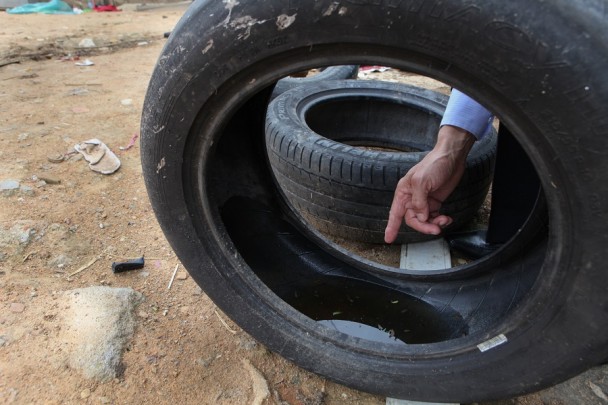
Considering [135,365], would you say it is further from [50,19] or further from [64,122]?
[50,19]

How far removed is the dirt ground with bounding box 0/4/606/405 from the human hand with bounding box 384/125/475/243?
0.61m

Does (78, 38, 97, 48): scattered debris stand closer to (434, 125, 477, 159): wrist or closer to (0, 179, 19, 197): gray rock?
(0, 179, 19, 197): gray rock

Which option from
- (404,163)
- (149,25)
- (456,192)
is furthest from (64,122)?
(149,25)

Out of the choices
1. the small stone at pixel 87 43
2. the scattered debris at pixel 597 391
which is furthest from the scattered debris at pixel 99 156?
the small stone at pixel 87 43

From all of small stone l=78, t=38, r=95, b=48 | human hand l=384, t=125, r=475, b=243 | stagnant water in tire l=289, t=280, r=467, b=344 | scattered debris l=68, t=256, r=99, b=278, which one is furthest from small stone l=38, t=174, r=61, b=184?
small stone l=78, t=38, r=95, b=48

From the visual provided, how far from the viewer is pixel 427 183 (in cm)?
172

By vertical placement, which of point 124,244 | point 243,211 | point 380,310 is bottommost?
point 124,244

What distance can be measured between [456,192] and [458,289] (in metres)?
0.52

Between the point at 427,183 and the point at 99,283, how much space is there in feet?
4.30

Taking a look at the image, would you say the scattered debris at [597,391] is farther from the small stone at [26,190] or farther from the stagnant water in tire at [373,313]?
the small stone at [26,190]

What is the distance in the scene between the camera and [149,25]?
706cm

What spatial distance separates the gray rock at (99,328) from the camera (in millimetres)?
1494

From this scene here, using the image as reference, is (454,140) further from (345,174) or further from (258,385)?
(258,385)

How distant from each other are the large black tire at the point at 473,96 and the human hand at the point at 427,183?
0.28 m
